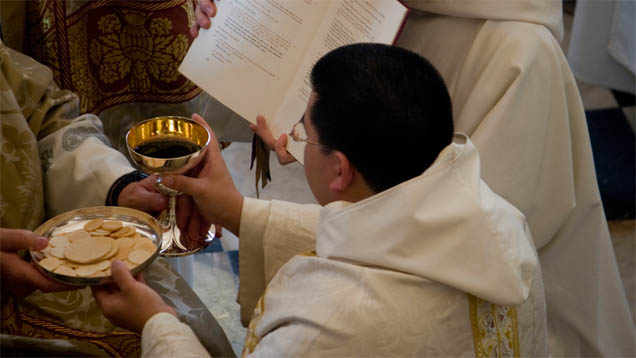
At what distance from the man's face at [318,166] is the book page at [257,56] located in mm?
464

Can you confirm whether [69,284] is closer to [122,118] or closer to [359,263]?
[359,263]

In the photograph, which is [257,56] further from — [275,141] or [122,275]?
[122,275]

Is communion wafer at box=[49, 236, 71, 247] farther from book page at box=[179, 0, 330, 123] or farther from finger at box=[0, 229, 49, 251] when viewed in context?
book page at box=[179, 0, 330, 123]

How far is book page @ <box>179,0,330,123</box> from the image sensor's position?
184 centimetres

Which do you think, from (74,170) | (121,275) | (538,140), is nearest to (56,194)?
(74,170)

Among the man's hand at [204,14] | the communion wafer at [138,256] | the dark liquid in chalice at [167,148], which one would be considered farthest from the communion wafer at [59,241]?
the man's hand at [204,14]

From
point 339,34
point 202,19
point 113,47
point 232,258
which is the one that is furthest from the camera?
point 232,258

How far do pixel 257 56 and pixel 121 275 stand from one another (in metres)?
0.72

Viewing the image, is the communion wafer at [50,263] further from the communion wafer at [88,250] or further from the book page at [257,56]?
the book page at [257,56]

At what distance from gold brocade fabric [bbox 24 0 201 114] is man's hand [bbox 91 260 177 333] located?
2.93 ft

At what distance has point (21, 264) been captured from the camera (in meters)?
1.41

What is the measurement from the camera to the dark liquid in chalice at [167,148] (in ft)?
5.14

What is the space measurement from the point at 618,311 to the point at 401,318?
1183mm

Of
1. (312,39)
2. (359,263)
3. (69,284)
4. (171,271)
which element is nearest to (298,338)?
(359,263)
